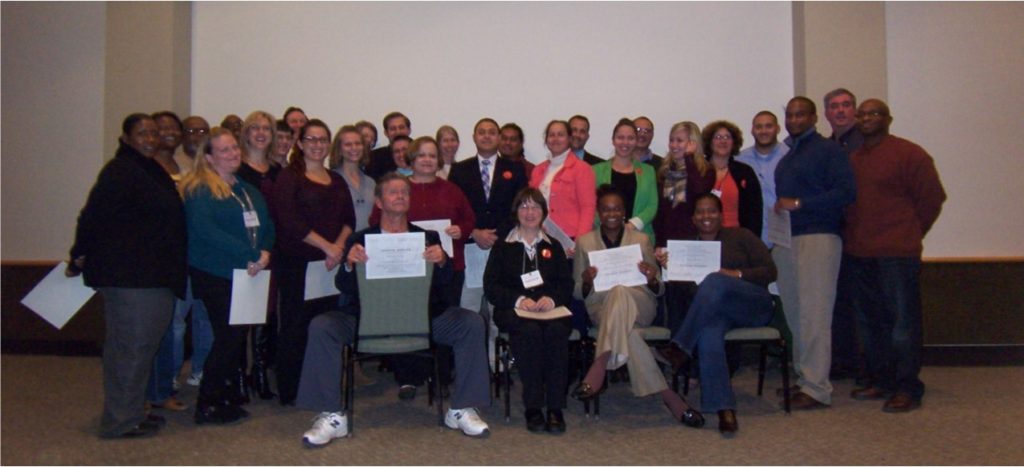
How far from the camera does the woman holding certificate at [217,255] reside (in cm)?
371

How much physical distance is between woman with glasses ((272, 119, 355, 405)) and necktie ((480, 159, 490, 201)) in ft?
3.33

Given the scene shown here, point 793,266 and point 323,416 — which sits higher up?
point 793,266

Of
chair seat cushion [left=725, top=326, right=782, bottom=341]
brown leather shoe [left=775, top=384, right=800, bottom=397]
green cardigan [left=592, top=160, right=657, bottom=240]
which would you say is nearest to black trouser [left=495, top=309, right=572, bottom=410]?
chair seat cushion [left=725, top=326, right=782, bottom=341]

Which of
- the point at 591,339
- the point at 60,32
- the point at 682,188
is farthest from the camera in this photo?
the point at 60,32

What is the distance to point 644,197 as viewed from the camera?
4.62 meters

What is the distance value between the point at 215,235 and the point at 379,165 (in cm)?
170

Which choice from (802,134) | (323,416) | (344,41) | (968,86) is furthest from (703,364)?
(344,41)

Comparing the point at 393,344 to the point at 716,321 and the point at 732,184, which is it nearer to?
the point at 716,321

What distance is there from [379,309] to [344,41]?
3.66 m

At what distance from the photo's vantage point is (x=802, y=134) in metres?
4.29

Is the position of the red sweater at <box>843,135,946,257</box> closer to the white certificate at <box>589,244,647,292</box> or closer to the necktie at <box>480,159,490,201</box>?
the white certificate at <box>589,244,647,292</box>

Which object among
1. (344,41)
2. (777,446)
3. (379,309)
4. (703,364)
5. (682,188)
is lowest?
(777,446)

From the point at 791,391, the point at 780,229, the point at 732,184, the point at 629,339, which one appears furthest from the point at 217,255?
the point at 791,391

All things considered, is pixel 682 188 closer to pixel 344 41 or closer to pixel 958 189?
pixel 958 189
